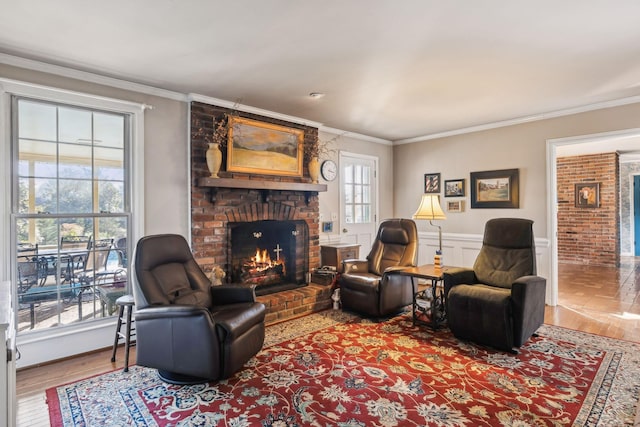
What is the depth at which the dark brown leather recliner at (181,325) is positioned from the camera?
2375 millimetres

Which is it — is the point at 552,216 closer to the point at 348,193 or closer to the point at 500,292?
the point at 500,292

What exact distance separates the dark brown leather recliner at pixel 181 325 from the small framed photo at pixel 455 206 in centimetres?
377

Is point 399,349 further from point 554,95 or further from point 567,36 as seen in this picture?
point 554,95

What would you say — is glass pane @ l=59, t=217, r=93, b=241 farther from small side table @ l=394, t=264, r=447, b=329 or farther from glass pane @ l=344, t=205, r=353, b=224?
glass pane @ l=344, t=205, r=353, b=224

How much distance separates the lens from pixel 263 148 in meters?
4.25

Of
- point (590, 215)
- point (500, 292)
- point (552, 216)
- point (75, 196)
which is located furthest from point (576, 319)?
point (75, 196)

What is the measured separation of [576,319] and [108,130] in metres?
5.23

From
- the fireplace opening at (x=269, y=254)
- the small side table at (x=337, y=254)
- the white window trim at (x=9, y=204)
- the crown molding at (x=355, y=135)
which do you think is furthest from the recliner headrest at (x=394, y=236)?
the white window trim at (x=9, y=204)

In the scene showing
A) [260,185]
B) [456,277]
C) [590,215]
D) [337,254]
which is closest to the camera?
[456,277]

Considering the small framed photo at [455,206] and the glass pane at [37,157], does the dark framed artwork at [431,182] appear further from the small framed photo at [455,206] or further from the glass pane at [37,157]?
the glass pane at [37,157]

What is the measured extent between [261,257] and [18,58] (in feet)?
9.61

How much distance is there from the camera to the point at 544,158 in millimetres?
4566

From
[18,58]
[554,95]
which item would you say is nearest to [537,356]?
[554,95]

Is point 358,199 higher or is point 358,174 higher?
point 358,174
